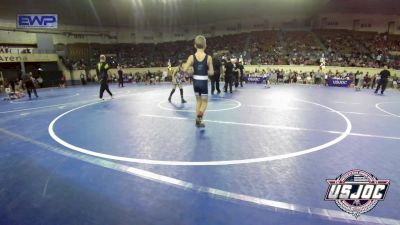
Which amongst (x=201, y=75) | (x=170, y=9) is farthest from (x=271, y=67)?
(x=201, y=75)

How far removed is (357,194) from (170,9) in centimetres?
3458

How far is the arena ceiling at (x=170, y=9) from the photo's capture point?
30.4 m

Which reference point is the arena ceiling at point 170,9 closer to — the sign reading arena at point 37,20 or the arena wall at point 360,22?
the arena wall at point 360,22

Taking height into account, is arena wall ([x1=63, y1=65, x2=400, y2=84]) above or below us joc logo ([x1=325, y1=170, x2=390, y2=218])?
above

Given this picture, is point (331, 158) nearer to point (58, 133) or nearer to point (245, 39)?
point (58, 133)

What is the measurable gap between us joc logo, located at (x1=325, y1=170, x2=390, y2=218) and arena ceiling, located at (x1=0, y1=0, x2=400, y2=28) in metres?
30.7

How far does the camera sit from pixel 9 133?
325 inches

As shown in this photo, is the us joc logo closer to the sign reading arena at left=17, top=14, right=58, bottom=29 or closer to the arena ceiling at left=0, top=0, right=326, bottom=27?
the sign reading arena at left=17, top=14, right=58, bottom=29

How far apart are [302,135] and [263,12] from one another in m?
34.0

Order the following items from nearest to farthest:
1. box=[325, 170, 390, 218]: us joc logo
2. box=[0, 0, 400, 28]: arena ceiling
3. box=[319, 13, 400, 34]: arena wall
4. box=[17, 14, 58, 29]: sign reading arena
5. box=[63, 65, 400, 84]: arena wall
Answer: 1. box=[325, 170, 390, 218]: us joc logo
2. box=[63, 65, 400, 84]: arena wall
3. box=[17, 14, 58, 29]: sign reading arena
4. box=[0, 0, 400, 28]: arena ceiling
5. box=[319, 13, 400, 34]: arena wall

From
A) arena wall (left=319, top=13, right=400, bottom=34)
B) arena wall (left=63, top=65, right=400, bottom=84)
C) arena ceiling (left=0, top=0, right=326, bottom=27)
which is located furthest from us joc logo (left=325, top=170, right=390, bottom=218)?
arena wall (left=319, top=13, right=400, bottom=34)

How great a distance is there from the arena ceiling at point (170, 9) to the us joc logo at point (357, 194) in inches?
1210

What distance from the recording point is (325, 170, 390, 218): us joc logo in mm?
3340

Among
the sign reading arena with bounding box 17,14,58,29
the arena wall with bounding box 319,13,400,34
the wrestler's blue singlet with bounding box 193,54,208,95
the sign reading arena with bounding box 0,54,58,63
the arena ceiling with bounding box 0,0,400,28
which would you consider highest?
the arena ceiling with bounding box 0,0,400,28
